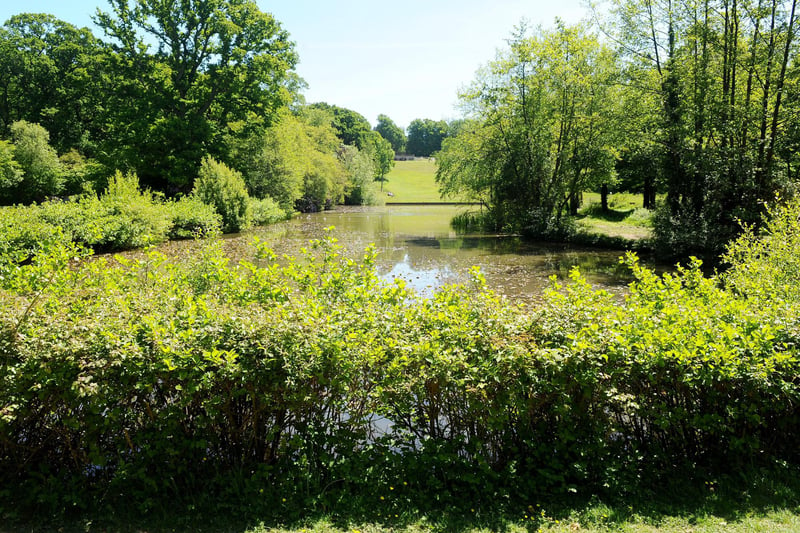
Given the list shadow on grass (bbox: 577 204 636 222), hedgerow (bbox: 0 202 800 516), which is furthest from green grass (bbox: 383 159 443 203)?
hedgerow (bbox: 0 202 800 516)

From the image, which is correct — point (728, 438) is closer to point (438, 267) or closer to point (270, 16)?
point (438, 267)

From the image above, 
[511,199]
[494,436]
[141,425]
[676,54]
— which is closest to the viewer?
[141,425]

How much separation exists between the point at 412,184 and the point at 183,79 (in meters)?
60.5

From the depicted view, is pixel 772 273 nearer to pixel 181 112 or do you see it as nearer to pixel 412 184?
pixel 181 112

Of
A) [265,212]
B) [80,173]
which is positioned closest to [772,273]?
[265,212]

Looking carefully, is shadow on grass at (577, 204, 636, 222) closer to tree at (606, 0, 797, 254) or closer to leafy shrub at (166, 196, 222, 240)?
tree at (606, 0, 797, 254)

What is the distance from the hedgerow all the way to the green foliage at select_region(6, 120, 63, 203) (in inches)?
1789

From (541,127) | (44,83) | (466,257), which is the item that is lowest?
(466,257)

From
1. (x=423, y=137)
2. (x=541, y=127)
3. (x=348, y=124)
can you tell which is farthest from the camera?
(x=423, y=137)

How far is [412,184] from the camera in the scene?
94.8 meters

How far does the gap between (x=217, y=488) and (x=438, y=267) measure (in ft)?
50.5

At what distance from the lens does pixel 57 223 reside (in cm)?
1934

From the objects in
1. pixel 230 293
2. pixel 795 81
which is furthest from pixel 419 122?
pixel 230 293

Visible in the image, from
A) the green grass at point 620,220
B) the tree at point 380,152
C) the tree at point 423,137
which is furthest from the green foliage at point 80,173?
the tree at point 423,137
